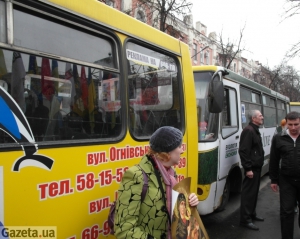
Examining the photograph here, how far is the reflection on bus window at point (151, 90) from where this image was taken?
9.32 ft

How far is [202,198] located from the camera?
475cm

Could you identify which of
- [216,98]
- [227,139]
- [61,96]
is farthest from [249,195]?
[61,96]

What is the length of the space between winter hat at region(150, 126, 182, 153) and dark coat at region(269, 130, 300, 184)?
8.16 feet

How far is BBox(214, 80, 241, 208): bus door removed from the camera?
5.24 meters

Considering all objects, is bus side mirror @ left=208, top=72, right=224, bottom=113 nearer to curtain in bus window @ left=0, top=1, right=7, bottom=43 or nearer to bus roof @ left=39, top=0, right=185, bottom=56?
bus roof @ left=39, top=0, right=185, bottom=56

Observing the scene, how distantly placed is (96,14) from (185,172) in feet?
6.72

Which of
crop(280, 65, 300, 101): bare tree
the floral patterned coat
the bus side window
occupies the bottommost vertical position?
the floral patterned coat

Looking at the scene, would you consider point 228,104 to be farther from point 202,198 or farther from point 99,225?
point 99,225

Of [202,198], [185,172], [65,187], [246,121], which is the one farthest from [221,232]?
[65,187]

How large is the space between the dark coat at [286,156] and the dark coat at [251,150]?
2.11 ft

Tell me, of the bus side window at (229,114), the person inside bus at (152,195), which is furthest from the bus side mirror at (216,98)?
the person inside bus at (152,195)

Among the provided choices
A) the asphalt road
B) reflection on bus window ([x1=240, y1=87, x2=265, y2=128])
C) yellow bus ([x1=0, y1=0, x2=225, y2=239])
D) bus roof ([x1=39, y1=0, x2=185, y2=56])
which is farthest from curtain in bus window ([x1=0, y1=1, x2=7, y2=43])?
reflection on bus window ([x1=240, y1=87, x2=265, y2=128])

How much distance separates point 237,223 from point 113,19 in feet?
14.7

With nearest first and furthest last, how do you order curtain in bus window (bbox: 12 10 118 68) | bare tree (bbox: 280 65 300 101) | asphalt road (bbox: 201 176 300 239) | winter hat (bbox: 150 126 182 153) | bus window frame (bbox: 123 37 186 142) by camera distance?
curtain in bus window (bbox: 12 10 118 68), winter hat (bbox: 150 126 182 153), bus window frame (bbox: 123 37 186 142), asphalt road (bbox: 201 176 300 239), bare tree (bbox: 280 65 300 101)
